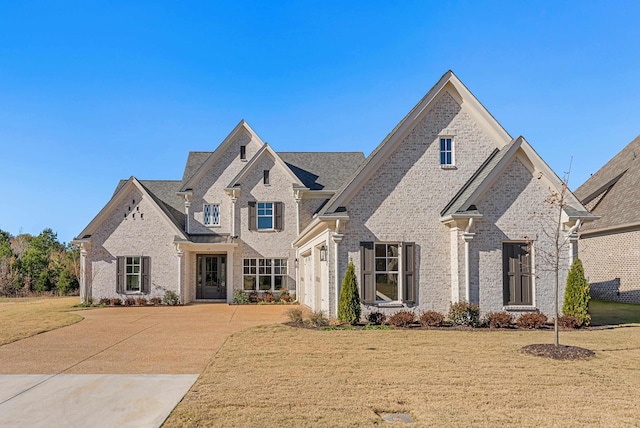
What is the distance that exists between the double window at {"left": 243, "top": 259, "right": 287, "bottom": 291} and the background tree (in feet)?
46.6

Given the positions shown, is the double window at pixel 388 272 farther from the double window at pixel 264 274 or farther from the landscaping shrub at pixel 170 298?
the landscaping shrub at pixel 170 298

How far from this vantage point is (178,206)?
28125 millimetres

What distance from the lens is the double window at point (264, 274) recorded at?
25.1 metres

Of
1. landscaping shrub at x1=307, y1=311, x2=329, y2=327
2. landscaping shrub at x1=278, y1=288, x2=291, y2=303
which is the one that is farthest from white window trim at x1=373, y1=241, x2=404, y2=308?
landscaping shrub at x1=278, y1=288, x2=291, y2=303

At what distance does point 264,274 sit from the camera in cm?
2523

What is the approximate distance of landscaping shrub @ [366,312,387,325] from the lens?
14617 millimetres

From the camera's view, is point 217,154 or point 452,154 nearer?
point 452,154

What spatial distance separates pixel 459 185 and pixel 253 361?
9.79m

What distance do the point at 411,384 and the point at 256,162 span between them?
1901 cm

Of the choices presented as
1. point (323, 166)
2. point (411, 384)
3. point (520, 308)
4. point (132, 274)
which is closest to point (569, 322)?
point (520, 308)

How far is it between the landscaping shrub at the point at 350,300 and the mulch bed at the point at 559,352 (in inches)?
203

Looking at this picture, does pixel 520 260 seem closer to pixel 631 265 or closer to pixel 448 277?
pixel 448 277

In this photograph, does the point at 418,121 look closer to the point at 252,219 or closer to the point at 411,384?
the point at 411,384

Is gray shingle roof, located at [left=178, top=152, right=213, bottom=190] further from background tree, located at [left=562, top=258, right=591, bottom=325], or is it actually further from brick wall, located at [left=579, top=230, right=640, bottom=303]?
brick wall, located at [left=579, top=230, right=640, bottom=303]
